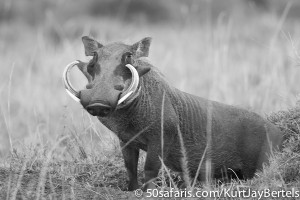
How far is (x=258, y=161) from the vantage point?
5789mm

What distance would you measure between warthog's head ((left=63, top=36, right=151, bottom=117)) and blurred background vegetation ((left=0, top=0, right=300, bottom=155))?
18.9 inches

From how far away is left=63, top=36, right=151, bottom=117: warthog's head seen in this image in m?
4.55

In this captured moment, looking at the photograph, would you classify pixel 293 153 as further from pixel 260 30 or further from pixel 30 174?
pixel 260 30

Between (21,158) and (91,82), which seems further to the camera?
(21,158)

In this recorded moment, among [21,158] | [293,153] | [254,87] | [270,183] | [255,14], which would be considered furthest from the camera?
[255,14]

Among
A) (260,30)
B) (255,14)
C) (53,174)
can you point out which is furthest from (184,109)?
(255,14)

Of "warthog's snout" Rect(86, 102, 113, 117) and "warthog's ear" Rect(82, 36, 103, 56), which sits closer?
"warthog's snout" Rect(86, 102, 113, 117)

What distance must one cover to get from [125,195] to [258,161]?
60.9 inches

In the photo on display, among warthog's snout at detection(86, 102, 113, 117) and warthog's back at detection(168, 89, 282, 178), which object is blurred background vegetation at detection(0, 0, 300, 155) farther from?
warthog's snout at detection(86, 102, 113, 117)

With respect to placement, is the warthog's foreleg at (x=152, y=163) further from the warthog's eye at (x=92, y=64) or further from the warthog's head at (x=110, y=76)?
the warthog's eye at (x=92, y=64)

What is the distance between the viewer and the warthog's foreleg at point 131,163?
536 centimetres

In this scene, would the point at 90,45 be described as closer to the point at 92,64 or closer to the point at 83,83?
the point at 92,64

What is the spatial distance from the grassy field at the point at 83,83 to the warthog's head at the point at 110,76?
43 centimetres

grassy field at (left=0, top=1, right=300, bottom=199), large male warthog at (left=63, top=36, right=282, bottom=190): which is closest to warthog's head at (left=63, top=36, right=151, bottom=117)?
large male warthog at (left=63, top=36, right=282, bottom=190)
